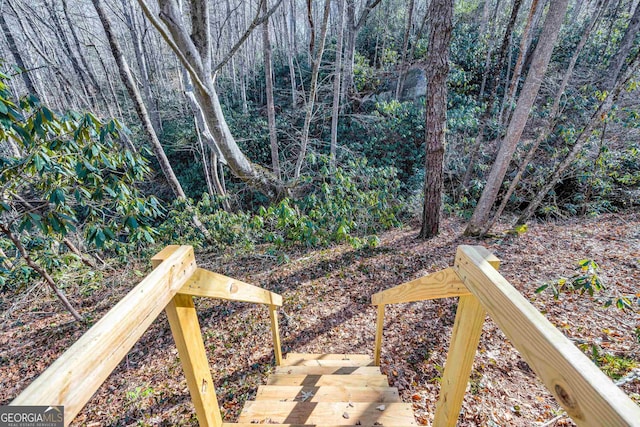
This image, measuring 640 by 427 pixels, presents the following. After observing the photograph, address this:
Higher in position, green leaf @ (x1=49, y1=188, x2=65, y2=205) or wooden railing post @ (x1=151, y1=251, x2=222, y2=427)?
green leaf @ (x1=49, y1=188, x2=65, y2=205)

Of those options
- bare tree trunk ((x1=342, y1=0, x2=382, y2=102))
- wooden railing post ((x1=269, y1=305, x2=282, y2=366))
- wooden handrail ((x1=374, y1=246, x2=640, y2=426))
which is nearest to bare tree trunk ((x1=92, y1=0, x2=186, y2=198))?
wooden railing post ((x1=269, y1=305, x2=282, y2=366))

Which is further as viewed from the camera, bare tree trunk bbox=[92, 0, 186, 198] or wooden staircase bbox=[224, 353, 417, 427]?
bare tree trunk bbox=[92, 0, 186, 198]

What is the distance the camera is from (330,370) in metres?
2.61

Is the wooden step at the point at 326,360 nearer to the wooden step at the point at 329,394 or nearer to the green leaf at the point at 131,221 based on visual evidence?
the wooden step at the point at 329,394

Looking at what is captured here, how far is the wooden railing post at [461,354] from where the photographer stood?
999 mm

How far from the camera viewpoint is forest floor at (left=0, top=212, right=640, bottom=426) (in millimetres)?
2439

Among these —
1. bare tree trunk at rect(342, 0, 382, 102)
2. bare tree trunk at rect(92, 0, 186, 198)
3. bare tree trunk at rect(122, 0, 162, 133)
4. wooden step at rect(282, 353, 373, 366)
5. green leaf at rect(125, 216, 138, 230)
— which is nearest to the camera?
green leaf at rect(125, 216, 138, 230)

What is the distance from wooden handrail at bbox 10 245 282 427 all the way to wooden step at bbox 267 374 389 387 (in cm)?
118

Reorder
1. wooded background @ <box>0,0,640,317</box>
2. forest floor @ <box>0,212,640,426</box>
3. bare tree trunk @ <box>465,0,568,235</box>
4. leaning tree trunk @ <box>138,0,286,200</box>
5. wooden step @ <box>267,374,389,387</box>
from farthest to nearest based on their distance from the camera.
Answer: bare tree trunk @ <box>465,0,568,235</box>
leaning tree trunk @ <box>138,0,286,200</box>
wooded background @ <box>0,0,640,317</box>
forest floor @ <box>0,212,640,426</box>
wooden step @ <box>267,374,389,387</box>

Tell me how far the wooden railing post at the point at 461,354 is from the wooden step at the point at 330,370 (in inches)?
61.0

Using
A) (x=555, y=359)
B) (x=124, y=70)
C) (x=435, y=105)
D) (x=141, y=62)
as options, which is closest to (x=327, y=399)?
(x=555, y=359)

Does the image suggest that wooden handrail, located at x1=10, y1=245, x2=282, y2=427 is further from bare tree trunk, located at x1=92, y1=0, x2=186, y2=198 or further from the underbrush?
bare tree trunk, located at x1=92, y1=0, x2=186, y2=198

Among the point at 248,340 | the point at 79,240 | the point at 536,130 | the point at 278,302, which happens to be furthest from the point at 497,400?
the point at 536,130

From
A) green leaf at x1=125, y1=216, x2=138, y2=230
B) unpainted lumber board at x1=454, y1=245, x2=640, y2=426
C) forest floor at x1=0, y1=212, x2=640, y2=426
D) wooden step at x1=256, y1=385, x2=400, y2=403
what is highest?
unpainted lumber board at x1=454, y1=245, x2=640, y2=426
